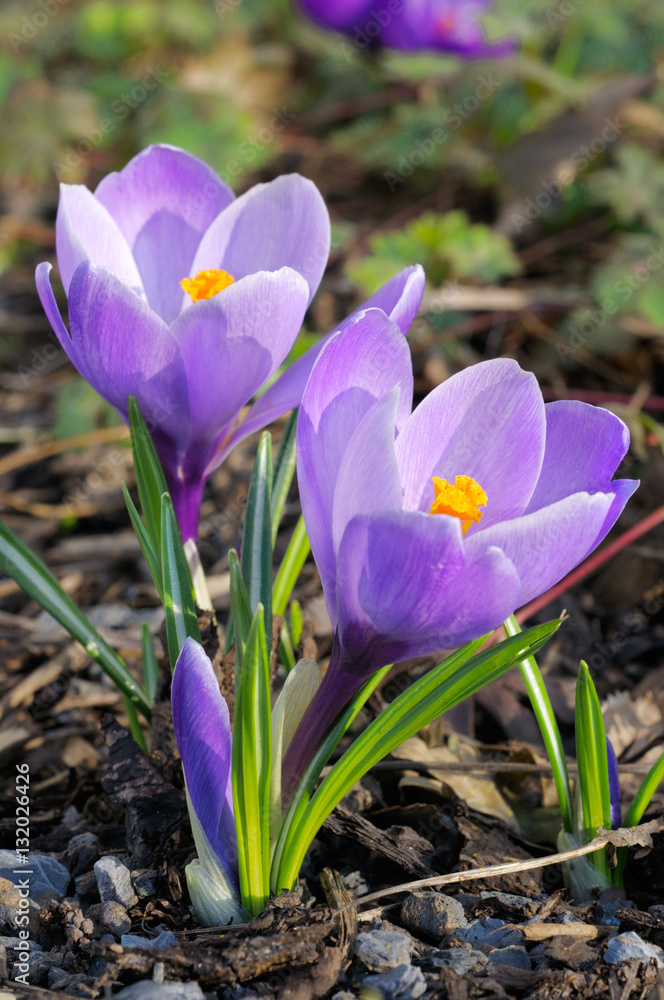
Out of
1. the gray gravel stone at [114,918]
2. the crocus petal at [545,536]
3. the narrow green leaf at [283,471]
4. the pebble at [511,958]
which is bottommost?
the pebble at [511,958]

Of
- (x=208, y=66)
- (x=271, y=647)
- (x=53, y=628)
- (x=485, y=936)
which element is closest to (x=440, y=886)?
(x=485, y=936)

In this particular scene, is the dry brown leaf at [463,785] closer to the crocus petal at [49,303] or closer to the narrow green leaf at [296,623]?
the narrow green leaf at [296,623]

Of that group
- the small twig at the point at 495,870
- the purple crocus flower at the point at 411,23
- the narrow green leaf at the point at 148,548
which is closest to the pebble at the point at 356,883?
the small twig at the point at 495,870

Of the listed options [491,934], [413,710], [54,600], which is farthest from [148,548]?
[491,934]

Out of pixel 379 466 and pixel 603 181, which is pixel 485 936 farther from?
pixel 603 181

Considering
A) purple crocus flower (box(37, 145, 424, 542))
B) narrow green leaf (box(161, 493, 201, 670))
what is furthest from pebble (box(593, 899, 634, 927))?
purple crocus flower (box(37, 145, 424, 542))

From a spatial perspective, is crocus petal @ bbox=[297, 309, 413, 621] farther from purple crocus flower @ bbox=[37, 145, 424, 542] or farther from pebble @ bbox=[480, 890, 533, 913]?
pebble @ bbox=[480, 890, 533, 913]
